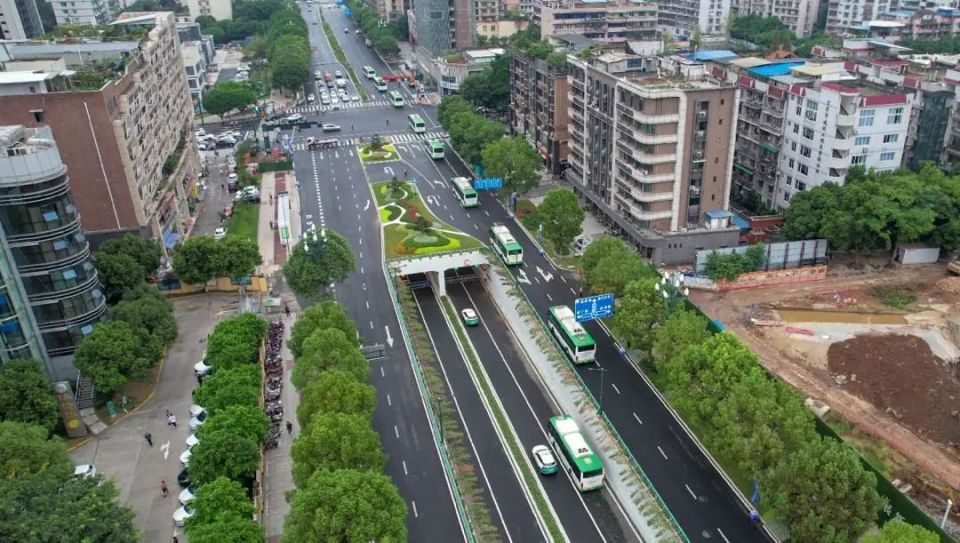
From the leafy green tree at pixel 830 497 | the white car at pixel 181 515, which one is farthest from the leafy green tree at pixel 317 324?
the leafy green tree at pixel 830 497

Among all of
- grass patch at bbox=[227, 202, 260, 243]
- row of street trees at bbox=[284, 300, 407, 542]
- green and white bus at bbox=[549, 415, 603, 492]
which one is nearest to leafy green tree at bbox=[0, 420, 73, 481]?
row of street trees at bbox=[284, 300, 407, 542]

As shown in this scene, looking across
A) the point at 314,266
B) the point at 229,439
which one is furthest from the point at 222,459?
the point at 314,266

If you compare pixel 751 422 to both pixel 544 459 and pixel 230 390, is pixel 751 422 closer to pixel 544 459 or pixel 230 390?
pixel 544 459

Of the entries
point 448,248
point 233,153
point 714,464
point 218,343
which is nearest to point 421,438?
point 218,343

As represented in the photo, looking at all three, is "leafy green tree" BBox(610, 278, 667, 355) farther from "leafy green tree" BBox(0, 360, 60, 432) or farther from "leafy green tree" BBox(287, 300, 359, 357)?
"leafy green tree" BBox(0, 360, 60, 432)

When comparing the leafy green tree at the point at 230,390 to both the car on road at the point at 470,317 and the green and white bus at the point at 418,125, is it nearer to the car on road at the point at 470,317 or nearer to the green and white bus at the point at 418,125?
the car on road at the point at 470,317

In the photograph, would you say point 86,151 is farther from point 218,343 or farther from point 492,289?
point 492,289
